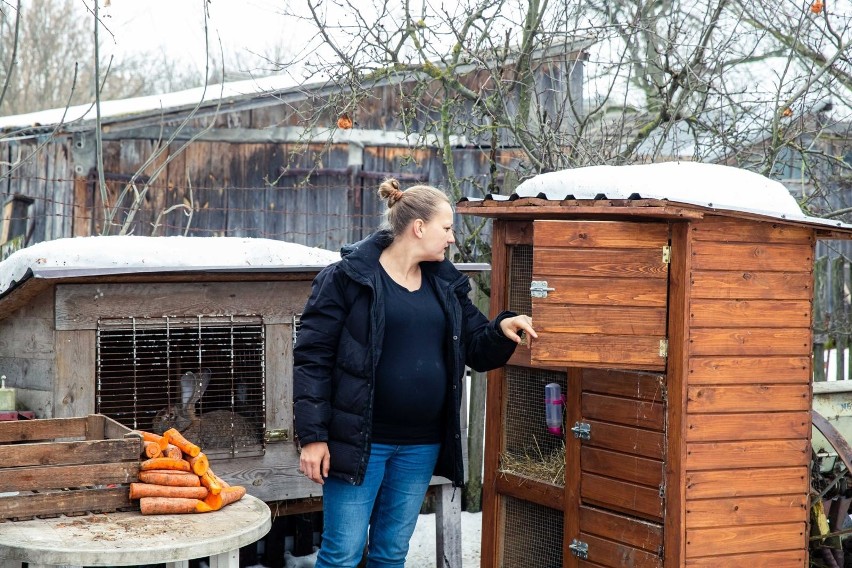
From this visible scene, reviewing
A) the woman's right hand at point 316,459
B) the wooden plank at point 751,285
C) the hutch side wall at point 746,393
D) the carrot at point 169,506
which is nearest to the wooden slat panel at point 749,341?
the hutch side wall at point 746,393

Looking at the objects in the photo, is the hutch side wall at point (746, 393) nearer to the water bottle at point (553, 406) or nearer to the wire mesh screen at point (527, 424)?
the water bottle at point (553, 406)

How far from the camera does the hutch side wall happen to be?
4.20 metres

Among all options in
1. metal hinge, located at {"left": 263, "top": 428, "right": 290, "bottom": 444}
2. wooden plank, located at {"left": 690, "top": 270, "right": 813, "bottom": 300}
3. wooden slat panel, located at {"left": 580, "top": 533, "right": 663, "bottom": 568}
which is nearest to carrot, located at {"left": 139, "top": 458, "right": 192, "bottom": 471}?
metal hinge, located at {"left": 263, "top": 428, "right": 290, "bottom": 444}

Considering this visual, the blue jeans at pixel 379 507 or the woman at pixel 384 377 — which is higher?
the woman at pixel 384 377

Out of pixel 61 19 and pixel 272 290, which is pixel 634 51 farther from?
pixel 61 19

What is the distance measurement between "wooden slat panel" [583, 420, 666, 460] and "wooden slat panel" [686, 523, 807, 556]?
37 cm

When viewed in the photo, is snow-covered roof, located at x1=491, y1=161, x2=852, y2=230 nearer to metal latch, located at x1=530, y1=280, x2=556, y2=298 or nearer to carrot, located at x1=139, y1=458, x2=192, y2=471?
metal latch, located at x1=530, y1=280, x2=556, y2=298

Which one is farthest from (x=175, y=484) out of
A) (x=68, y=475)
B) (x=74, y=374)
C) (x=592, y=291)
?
(x=592, y=291)

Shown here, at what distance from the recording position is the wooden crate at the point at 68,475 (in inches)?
136

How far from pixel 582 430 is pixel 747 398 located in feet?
2.44

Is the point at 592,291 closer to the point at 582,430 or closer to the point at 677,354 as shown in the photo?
the point at 677,354

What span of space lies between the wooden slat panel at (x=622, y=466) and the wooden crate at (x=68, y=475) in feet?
6.69

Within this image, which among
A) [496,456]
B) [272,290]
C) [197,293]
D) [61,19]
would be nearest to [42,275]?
[197,293]

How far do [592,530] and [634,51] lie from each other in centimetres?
378
